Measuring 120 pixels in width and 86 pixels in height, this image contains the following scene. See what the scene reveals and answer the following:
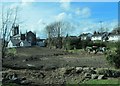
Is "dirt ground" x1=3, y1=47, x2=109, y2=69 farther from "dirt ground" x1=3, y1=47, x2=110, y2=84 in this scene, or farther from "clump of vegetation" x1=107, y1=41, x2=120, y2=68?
"clump of vegetation" x1=107, y1=41, x2=120, y2=68

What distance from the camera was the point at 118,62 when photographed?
19.0 metres

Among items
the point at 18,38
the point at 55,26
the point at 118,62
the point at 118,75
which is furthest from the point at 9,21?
the point at 18,38

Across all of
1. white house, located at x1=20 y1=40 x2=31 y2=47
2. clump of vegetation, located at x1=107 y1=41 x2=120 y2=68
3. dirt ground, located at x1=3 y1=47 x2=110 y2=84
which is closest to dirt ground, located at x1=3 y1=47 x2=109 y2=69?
dirt ground, located at x1=3 y1=47 x2=110 y2=84

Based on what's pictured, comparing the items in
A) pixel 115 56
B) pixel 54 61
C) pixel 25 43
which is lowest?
pixel 54 61

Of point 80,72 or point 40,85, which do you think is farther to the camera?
point 80,72

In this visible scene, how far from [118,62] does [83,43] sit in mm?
40454

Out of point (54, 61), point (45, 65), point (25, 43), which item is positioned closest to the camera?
point (45, 65)

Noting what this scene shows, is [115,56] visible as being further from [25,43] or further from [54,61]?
[25,43]

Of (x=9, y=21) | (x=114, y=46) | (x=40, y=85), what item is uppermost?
(x=9, y=21)

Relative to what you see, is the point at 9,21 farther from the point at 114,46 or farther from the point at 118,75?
the point at 118,75

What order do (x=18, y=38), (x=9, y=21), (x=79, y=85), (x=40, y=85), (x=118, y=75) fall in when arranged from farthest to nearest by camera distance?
(x=18, y=38) → (x=9, y=21) → (x=118, y=75) → (x=40, y=85) → (x=79, y=85)

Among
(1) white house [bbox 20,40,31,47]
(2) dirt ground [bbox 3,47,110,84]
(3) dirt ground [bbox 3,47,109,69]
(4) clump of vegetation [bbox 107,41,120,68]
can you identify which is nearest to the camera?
(2) dirt ground [bbox 3,47,110,84]

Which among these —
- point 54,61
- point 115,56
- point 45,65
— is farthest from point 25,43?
point 115,56

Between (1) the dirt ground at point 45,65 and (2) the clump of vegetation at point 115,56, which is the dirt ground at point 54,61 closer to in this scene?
(1) the dirt ground at point 45,65
